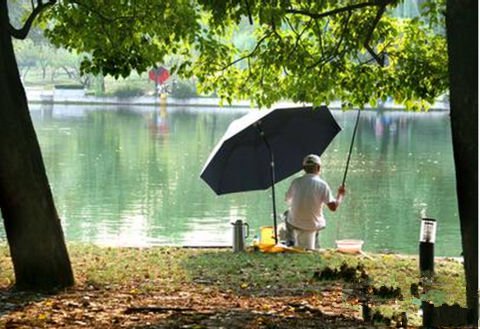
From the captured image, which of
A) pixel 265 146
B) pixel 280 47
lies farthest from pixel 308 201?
pixel 280 47

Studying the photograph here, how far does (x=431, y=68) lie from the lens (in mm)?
9609

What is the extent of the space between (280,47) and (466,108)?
468cm

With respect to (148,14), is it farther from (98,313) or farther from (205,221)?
(205,221)

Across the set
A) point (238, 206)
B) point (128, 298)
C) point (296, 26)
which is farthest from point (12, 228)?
point (238, 206)

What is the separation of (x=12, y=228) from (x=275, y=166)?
15.5ft

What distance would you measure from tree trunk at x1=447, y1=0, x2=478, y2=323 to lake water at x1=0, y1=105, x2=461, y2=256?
7.64 metres

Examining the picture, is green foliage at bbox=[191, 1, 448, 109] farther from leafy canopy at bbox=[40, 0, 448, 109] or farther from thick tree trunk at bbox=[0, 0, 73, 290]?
thick tree trunk at bbox=[0, 0, 73, 290]

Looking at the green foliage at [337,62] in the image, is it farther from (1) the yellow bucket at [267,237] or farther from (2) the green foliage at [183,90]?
(2) the green foliage at [183,90]

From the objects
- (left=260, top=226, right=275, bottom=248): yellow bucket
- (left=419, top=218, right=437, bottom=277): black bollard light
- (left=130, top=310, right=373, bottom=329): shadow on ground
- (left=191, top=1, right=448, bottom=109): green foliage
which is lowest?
(left=260, top=226, right=275, bottom=248): yellow bucket

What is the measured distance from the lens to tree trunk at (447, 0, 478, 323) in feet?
16.9

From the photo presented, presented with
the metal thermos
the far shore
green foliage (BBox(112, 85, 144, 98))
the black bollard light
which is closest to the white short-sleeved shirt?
the metal thermos

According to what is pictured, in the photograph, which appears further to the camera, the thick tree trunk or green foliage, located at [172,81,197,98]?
green foliage, located at [172,81,197,98]

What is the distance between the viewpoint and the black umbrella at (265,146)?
35.7 feet

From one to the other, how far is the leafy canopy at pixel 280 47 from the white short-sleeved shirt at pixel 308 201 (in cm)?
85
